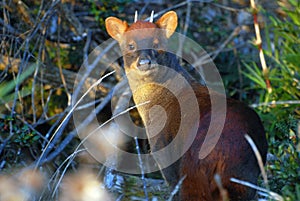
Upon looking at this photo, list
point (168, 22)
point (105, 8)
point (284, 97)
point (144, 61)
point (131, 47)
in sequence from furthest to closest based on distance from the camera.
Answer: point (105, 8)
point (284, 97)
point (168, 22)
point (131, 47)
point (144, 61)

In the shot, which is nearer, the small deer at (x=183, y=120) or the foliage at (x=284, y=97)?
the small deer at (x=183, y=120)

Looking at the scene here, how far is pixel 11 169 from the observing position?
Answer: 18.3ft

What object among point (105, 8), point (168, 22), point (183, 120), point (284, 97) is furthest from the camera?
point (105, 8)

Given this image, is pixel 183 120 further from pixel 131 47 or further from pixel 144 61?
pixel 131 47

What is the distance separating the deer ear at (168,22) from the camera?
5.06 meters

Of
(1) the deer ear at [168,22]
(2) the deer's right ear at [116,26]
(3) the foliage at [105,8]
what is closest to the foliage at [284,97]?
(1) the deer ear at [168,22]

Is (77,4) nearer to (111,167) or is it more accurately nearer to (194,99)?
(111,167)

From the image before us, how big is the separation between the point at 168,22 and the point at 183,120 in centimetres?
117

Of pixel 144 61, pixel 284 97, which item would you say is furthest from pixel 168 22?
pixel 284 97

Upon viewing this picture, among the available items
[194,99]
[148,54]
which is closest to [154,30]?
[148,54]

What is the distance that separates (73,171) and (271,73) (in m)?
2.35

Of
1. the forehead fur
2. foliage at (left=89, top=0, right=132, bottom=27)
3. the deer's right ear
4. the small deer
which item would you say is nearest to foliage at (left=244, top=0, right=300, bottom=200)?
the small deer

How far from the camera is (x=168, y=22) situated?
201 inches

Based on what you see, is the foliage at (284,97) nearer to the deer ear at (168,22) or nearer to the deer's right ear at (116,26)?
the deer ear at (168,22)
